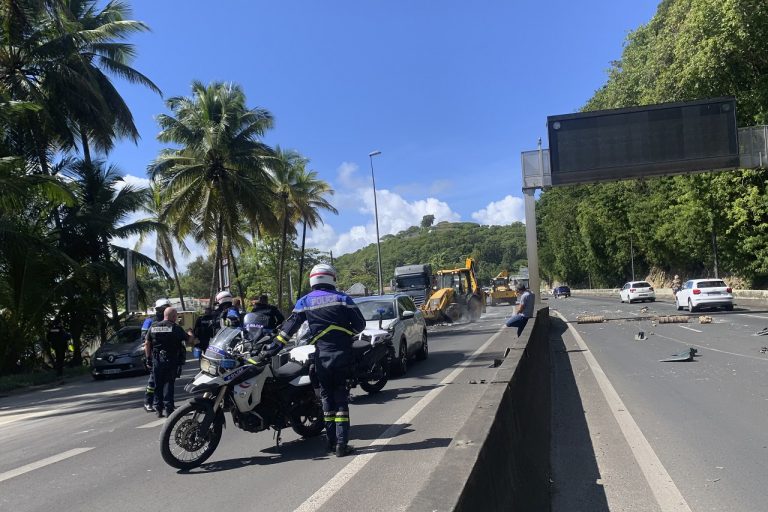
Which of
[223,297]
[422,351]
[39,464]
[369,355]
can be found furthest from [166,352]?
[422,351]

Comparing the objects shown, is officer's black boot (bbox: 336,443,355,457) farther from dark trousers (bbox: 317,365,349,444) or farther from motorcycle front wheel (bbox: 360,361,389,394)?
motorcycle front wheel (bbox: 360,361,389,394)

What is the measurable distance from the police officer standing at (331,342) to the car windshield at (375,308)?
664cm

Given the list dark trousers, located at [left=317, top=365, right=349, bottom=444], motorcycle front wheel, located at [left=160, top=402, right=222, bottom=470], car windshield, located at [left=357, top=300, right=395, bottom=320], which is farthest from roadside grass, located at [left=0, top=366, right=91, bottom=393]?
Answer: dark trousers, located at [left=317, top=365, right=349, bottom=444]

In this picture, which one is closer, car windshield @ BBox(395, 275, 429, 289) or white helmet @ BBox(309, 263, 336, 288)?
white helmet @ BBox(309, 263, 336, 288)

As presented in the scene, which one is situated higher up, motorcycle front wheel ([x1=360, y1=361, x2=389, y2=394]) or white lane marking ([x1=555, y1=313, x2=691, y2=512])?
motorcycle front wheel ([x1=360, y1=361, x2=389, y2=394])

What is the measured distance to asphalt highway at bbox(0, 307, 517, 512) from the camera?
17.9 feet

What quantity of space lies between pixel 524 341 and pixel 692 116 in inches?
783

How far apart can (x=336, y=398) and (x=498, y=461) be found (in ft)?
9.83

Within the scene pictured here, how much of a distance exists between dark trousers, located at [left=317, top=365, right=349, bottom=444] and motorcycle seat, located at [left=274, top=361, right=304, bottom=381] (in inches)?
16.1

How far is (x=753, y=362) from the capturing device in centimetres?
1237

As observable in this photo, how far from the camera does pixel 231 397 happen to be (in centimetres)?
636

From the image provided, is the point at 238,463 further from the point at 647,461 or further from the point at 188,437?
the point at 647,461

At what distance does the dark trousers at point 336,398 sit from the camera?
6.37m

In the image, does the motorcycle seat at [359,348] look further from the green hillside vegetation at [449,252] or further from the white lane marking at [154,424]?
the green hillside vegetation at [449,252]
